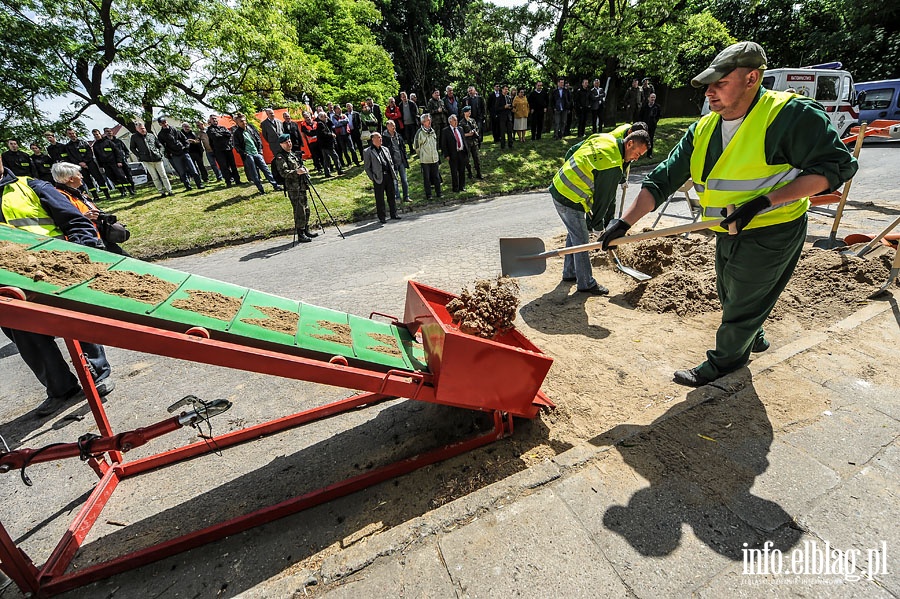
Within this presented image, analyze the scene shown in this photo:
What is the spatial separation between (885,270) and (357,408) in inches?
211

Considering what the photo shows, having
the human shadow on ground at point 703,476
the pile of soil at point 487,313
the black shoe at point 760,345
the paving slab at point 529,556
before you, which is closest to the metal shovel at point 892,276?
the black shoe at point 760,345

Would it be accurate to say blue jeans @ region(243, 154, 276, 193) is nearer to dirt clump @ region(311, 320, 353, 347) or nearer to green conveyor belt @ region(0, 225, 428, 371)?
green conveyor belt @ region(0, 225, 428, 371)

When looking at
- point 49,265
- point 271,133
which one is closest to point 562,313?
point 49,265

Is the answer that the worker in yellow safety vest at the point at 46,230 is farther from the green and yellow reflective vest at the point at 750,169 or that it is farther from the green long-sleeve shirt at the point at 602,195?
the green and yellow reflective vest at the point at 750,169

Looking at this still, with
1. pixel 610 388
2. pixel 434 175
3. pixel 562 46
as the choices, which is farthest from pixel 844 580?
pixel 562 46

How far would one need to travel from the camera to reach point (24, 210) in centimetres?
325

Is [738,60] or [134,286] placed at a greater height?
[738,60]

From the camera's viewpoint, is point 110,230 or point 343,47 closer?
point 110,230

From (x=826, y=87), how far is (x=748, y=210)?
1605 cm

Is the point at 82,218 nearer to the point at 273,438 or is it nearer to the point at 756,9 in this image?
the point at 273,438

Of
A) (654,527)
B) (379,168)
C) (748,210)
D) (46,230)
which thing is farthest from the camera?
(379,168)

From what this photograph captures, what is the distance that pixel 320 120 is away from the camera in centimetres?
1234

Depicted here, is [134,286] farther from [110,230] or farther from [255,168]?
[255,168]

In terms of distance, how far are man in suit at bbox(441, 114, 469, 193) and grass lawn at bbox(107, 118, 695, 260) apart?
1.24ft
